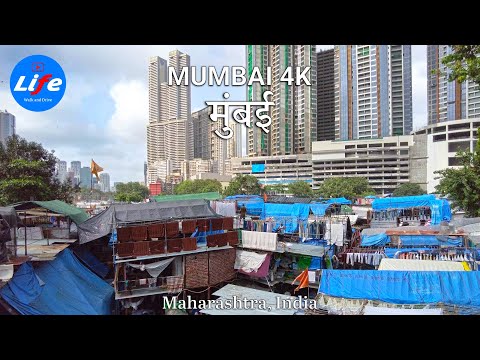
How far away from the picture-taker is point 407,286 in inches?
229

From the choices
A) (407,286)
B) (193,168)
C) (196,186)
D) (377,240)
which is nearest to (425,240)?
(377,240)

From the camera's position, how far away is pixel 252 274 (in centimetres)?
882

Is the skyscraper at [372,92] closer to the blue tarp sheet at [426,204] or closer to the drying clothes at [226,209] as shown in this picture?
the blue tarp sheet at [426,204]

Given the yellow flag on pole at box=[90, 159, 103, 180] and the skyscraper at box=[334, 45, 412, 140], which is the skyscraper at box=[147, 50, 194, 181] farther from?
the skyscraper at box=[334, 45, 412, 140]

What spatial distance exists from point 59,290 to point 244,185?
21712 millimetres

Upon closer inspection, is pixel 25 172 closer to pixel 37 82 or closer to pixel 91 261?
pixel 91 261

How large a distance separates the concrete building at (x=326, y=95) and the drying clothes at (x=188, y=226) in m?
24.4

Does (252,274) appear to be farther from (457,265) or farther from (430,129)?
(430,129)

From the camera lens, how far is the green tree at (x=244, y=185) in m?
27.6

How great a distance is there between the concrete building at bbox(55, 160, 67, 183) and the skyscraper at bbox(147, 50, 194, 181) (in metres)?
3.42

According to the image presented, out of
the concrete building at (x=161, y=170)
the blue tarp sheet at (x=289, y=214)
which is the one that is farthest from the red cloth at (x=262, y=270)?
the concrete building at (x=161, y=170)
